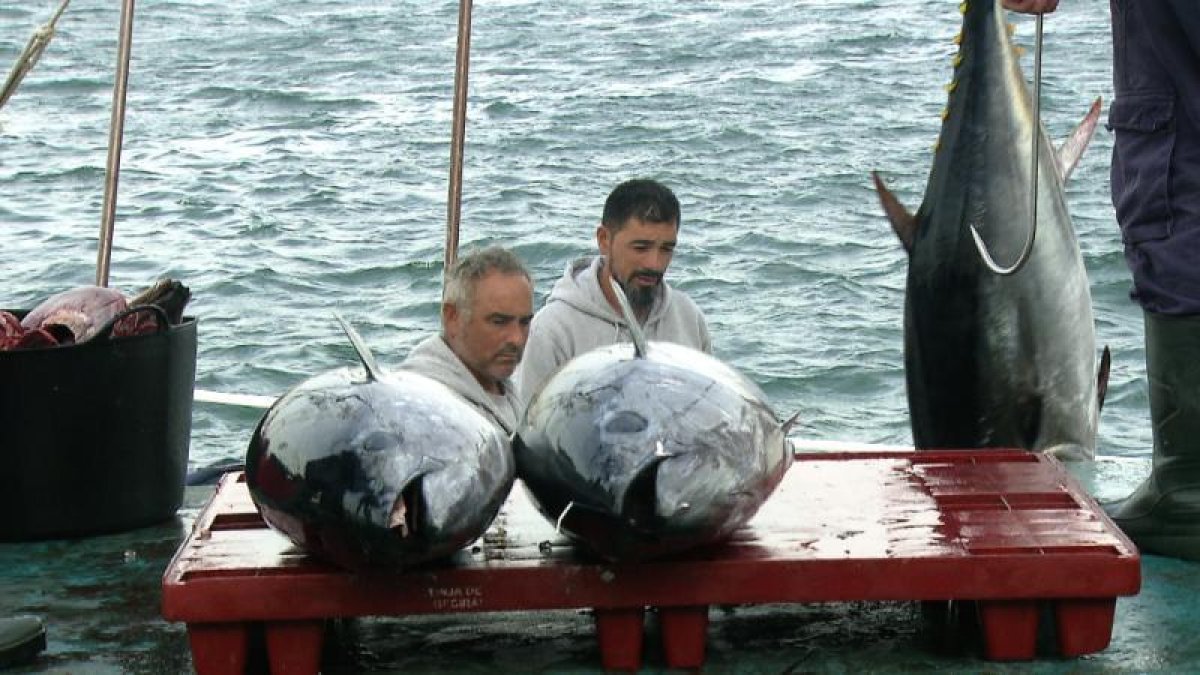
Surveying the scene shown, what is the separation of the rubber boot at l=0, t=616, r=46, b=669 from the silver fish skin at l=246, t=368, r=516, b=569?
716 millimetres

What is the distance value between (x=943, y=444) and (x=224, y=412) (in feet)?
19.1

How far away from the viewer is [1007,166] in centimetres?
521

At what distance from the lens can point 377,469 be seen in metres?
3.12

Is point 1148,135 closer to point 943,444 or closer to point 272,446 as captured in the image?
point 943,444

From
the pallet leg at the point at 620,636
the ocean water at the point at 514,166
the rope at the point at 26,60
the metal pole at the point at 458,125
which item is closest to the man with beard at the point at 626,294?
the metal pole at the point at 458,125

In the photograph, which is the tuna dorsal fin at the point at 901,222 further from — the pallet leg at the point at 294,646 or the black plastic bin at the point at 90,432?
the pallet leg at the point at 294,646

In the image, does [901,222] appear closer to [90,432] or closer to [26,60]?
[90,432]

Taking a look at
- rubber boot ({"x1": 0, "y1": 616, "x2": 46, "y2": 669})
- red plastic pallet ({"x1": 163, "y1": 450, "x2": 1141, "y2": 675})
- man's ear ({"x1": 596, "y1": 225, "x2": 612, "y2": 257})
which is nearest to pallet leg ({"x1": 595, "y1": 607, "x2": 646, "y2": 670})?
red plastic pallet ({"x1": 163, "y1": 450, "x2": 1141, "y2": 675})

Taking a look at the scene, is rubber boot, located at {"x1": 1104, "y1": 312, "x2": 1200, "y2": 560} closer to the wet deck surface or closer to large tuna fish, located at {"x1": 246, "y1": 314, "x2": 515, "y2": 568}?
the wet deck surface

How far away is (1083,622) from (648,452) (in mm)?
921

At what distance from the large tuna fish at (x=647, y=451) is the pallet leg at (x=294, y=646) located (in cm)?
47

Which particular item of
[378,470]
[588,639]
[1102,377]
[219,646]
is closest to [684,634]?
[588,639]

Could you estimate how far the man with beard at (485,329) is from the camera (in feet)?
16.0

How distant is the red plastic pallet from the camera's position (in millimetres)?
3365
